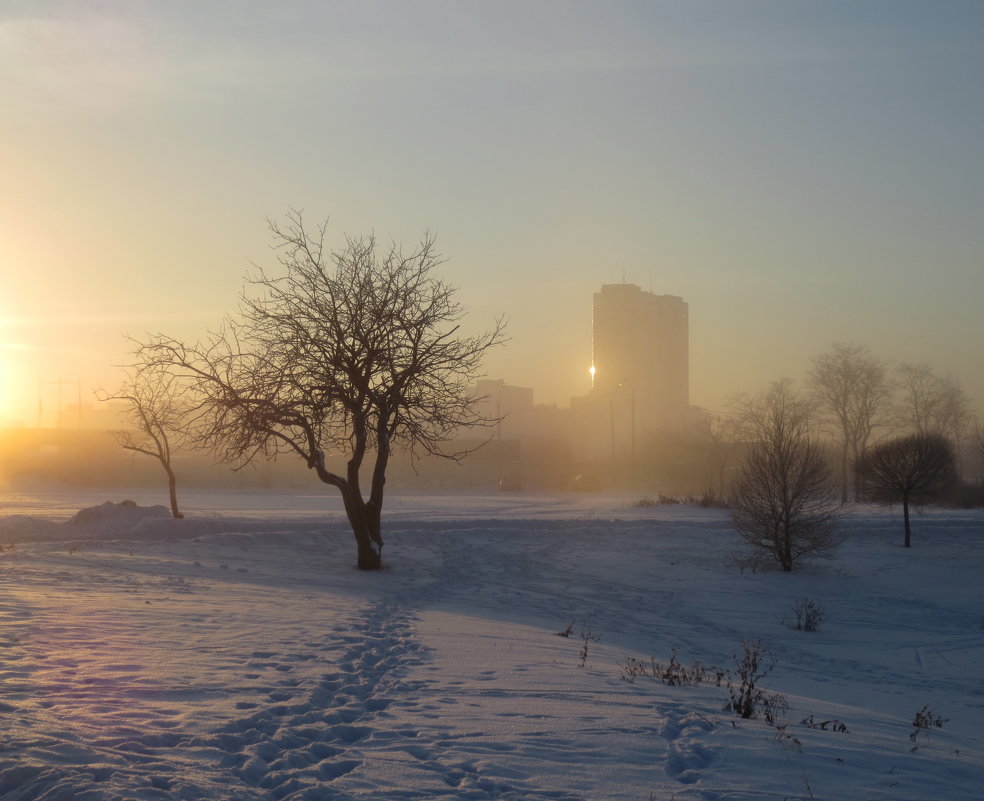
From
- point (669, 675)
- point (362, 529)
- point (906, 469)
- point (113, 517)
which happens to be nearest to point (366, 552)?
point (362, 529)

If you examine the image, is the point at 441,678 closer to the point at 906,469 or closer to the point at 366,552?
the point at 366,552

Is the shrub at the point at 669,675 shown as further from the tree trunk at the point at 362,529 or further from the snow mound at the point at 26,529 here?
the snow mound at the point at 26,529

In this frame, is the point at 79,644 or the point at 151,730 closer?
the point at 151,730

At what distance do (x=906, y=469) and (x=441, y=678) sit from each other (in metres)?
27.5

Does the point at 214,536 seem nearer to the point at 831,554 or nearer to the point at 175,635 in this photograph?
the point at 175,635

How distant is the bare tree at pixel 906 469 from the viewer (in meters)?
31.5

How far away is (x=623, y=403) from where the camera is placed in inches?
6309

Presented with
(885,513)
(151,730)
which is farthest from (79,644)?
(885,513)

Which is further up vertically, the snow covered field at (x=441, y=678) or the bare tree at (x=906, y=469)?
the bare tree at (x=906, y=469)

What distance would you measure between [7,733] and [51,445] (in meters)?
99.7

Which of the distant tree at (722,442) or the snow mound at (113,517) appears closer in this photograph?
the snow mound at (113,517)

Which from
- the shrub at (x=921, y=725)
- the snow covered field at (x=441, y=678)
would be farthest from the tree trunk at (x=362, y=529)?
the shrub at (x=921, y=725)

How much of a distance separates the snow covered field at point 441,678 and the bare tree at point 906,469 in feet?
25.8

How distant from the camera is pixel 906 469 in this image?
3155cm
